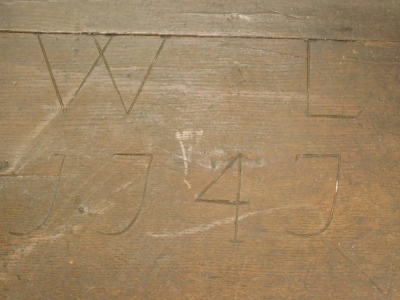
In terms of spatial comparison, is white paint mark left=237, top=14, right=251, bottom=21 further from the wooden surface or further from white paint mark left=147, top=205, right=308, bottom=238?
white paint mark left=147, top=205, right=308, bottom=238

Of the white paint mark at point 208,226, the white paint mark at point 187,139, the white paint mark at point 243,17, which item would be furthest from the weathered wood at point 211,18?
the white paint mark at point 208,226

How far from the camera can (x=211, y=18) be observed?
4.57 feet

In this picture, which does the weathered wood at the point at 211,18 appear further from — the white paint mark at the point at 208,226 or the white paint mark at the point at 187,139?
the white paint mark at the point at 208,226

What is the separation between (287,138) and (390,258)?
1.66 ft

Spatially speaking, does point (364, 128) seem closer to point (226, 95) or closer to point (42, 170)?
point (226, 95)

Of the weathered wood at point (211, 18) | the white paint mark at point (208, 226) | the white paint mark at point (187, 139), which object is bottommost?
the white paint mark at point (208, 226)

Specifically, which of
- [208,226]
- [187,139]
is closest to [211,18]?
[187,139]

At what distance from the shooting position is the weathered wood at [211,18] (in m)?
1.38

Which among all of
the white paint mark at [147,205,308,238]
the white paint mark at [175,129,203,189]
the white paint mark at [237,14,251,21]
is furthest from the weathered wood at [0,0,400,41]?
the white paint mark at [147,205,308,238]

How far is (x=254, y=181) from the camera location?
1.33m

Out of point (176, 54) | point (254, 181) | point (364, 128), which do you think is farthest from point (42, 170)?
point (364, 128)

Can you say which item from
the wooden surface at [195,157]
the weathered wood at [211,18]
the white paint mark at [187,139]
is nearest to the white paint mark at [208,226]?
the wooden surface at [195,157]

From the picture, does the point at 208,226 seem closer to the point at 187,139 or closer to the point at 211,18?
the point at 187,139

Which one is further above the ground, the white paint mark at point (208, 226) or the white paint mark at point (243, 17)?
the white paint mark at point (243, 17)
